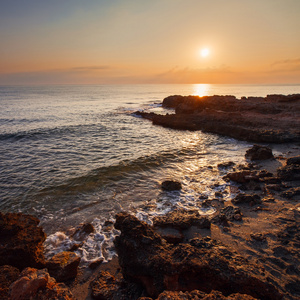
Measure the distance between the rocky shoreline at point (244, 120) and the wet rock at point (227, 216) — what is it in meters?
14.9

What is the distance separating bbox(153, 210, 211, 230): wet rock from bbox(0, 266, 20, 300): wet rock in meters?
4.33

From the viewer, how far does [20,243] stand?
514cm

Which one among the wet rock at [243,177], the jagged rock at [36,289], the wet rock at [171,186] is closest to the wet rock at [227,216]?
the wet rock at [171,186]

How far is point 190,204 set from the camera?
9.42 metres

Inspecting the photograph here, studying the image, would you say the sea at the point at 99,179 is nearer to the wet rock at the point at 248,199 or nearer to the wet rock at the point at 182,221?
the wet rock at the point at 248,199

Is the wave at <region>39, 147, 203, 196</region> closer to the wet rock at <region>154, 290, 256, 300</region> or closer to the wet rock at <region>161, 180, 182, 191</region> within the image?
the wet rock at <region>161, 180, 182, 191</region>

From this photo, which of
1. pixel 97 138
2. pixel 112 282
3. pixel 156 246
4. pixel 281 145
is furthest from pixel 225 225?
pixel 97 138

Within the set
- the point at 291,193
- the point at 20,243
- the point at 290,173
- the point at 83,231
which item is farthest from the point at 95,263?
the point at 290,173

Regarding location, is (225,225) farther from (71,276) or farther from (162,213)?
(71,276)

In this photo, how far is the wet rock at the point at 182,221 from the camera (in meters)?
7.07

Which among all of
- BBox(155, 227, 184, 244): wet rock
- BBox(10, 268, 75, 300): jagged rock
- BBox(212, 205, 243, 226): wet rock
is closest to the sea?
BBox(212, 205, 243, 226): wet rock

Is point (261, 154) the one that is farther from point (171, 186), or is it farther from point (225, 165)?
point (171, 186)

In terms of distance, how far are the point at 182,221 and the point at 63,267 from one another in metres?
4.12

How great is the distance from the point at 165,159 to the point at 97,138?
34.3 ft
